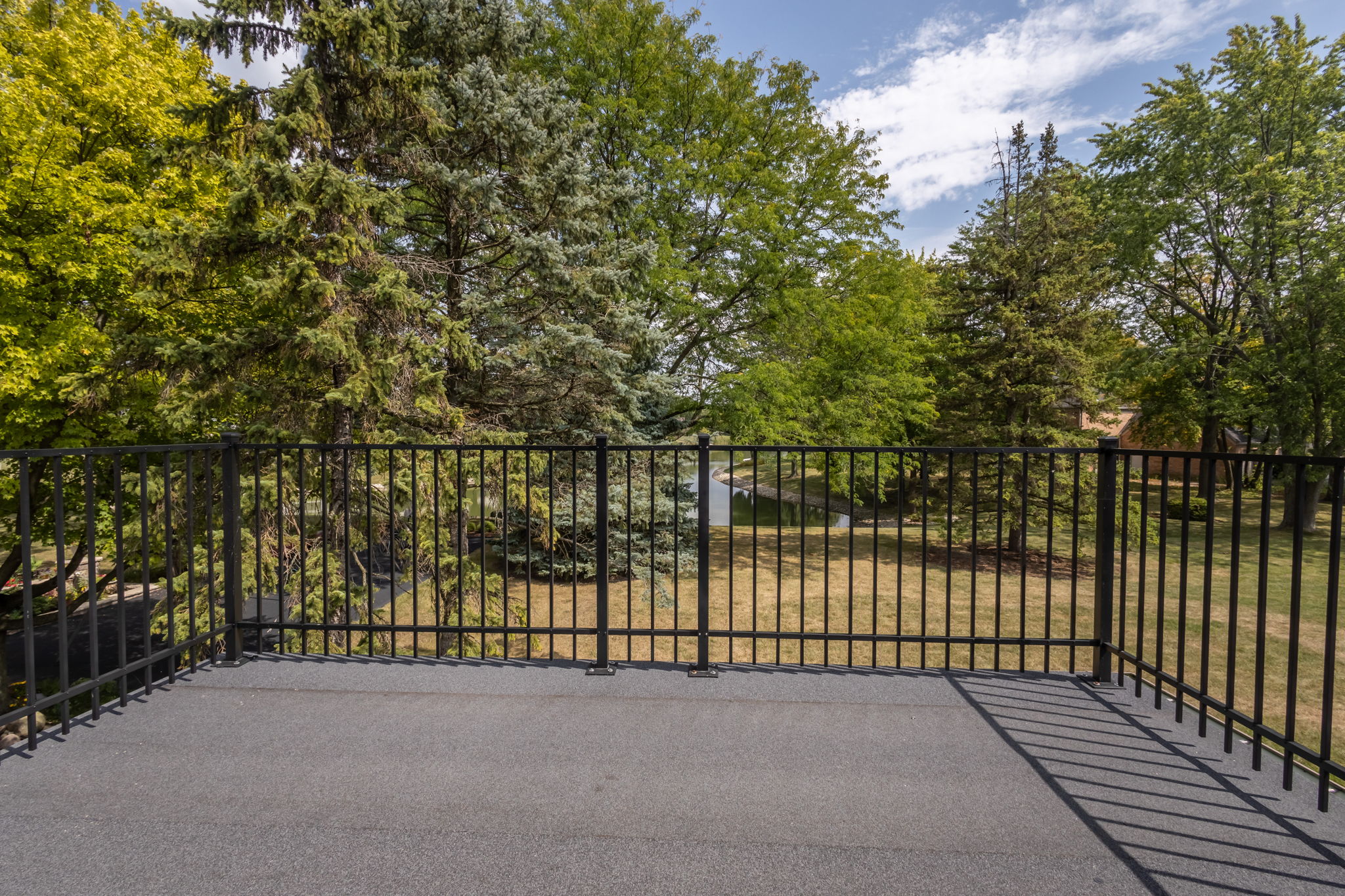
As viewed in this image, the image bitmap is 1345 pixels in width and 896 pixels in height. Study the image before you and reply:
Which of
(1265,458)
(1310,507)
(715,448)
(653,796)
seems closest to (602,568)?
(715,448)

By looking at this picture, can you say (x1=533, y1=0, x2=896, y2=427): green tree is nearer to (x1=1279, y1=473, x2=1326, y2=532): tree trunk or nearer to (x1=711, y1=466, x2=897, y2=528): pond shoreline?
(x1=711, y1=466, x2=897, y2=528): pond shoreline

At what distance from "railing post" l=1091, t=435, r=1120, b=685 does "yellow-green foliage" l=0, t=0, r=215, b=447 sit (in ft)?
28.1

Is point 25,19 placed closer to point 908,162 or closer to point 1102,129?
point 908,162

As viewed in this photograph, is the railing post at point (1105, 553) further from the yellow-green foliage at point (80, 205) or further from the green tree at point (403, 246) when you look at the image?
the yellow-green foliage at point (80, 205)

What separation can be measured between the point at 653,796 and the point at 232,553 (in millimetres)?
2599

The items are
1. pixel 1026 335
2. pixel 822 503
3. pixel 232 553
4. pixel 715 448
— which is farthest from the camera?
pixel 822 503

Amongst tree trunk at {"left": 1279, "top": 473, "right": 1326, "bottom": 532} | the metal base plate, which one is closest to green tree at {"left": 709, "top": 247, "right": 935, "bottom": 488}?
the metal base plate

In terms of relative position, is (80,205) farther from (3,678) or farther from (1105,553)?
(1105,553)

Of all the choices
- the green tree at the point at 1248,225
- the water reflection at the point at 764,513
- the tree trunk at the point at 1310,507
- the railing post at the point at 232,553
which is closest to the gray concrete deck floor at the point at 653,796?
the railing post at the point at 232,553

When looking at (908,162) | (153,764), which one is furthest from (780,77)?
(153,764)

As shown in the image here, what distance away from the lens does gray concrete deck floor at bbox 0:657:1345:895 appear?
1630 mm

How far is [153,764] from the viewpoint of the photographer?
215 centimetres

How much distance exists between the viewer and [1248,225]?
50.2ft

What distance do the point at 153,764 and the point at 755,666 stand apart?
8.11ft
